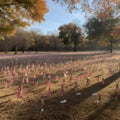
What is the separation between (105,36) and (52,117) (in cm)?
4420

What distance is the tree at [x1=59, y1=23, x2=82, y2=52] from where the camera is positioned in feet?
238

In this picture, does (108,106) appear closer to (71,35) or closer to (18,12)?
(18,12)

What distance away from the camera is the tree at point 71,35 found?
7256cm

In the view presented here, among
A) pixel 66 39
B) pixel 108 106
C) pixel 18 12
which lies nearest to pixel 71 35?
pixel 66 39

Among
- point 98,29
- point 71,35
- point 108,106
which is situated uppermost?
point 98,29

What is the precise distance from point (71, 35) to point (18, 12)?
6043 cm

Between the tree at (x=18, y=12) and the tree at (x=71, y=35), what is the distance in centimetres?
5854

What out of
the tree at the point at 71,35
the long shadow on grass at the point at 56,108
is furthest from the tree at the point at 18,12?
the tree at the point at 71,35

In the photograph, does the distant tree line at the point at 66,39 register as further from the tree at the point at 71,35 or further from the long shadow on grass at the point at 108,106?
the long shadow on grass at the point at 108,106

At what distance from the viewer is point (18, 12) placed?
13.2 m

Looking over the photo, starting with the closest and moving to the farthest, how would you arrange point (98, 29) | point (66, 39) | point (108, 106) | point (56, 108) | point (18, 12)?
point (56, 108), point (108, 106), point (18, 12), point (98, 29), point (66, 39)

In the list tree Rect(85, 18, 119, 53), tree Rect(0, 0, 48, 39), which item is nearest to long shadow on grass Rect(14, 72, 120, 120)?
tree Rect(0, 0, 48, 39)

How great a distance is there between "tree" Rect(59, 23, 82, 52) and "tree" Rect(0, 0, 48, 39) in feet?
192

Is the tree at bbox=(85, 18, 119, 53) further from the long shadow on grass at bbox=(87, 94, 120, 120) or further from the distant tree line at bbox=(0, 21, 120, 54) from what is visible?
the long shadow on grass at bbox=(87, 94, 120, 120)
